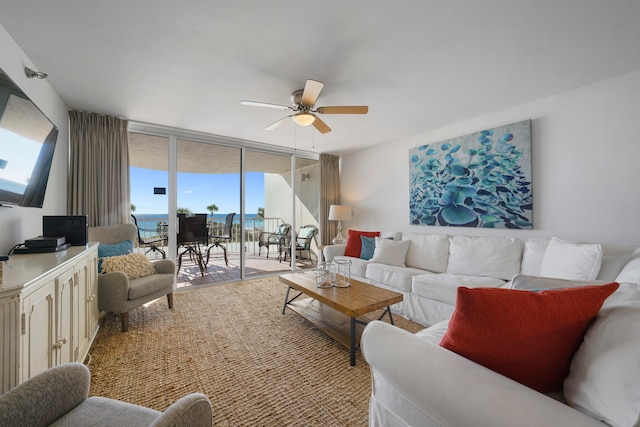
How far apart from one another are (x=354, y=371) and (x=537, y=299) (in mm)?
1429

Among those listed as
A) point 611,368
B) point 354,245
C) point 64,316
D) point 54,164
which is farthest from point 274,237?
point 611,368

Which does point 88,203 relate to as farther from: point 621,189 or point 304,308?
point 621,189

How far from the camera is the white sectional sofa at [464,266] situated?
2.05 m

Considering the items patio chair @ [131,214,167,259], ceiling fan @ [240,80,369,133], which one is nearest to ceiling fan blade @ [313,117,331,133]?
ceiling fan @ [240,80,369,133]

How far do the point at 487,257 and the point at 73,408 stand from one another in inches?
130

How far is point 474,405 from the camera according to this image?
2.33 ft

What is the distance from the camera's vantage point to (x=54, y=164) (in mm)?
2568

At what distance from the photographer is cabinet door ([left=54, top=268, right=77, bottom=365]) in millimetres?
1408

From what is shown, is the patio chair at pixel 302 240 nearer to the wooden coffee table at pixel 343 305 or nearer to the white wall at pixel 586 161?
the wooden coffee table at pixel 343 305

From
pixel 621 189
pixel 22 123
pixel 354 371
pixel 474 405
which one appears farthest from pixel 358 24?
pixel 621 189

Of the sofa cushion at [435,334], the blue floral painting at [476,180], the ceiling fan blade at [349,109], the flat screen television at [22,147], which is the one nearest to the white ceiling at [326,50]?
the ceiling fan blade at [349,109]

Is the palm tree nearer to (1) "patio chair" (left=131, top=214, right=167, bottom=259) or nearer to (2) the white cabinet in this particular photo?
(1) "patio chair" (left=131, top=214, right=167, bottom=259)

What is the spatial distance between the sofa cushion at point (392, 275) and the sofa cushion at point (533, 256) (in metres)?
0.98

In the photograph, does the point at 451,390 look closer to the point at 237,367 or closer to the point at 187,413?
the point at 187,413
